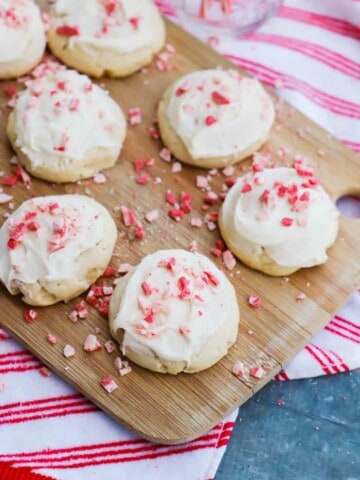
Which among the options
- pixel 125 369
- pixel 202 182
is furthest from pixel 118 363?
pixel 202 182

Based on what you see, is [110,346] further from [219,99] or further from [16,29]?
[16,29]

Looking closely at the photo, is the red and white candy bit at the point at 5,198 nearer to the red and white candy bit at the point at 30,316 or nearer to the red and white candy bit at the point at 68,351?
the red and white candy bit at the point at 30,316

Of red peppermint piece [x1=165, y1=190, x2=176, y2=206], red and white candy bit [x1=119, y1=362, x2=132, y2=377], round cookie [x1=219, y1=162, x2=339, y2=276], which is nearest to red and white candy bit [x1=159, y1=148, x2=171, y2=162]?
red peppermint piece [x1=165, y1=190, x2=176, y2=206]

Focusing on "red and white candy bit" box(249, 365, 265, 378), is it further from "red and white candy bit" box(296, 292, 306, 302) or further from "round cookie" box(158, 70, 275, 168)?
"round cookie" box(158, 70, 275, 168)

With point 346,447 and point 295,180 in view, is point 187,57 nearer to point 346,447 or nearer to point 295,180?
point 295,180

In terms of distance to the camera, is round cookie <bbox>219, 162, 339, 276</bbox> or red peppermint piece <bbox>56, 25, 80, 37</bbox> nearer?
round cookie <bbox>219, 162, 339, 276</bbox>

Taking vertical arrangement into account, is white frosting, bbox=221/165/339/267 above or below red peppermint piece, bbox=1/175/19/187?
above
